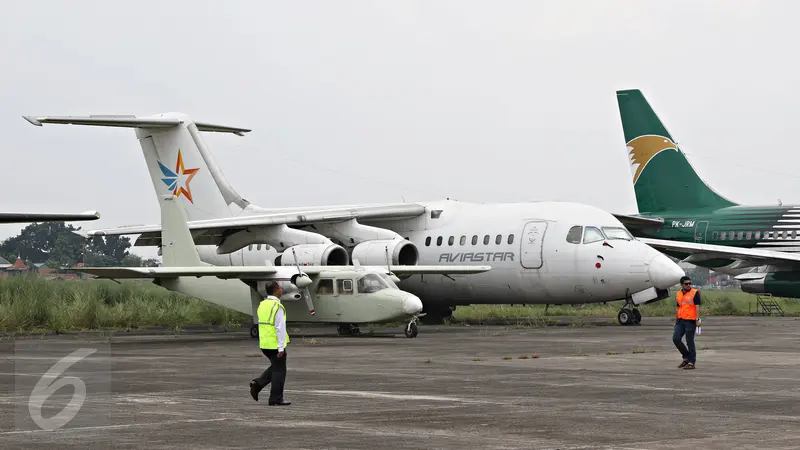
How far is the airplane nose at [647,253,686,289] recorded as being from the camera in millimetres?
27016

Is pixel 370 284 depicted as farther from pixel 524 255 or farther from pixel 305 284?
pixel 524 255

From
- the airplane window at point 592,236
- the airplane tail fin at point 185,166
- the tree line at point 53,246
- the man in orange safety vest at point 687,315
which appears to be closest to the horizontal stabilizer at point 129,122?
the airplane tail fin at point 185,166

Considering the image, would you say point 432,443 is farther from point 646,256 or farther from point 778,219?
point 778,219

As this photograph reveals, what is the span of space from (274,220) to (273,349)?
57.5 ft

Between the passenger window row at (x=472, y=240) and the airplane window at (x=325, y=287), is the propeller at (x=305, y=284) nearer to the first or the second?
the airplane window at (x=325, y=287)

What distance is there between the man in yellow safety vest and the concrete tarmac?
0.59 ft

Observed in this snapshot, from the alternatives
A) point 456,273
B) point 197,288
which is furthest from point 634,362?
point 197,288

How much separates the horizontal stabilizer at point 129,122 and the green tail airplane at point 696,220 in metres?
13.5

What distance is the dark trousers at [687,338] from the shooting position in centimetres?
1656

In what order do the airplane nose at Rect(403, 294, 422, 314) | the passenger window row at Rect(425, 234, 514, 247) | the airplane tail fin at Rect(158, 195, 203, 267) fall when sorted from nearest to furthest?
1. the airplane nose at Rect(403, 294, 422, 314)
2. the airplane tail fin at Rect(158, 195, 203, 267)
3. the passenger window row at Rect(425, 234, 514, 247)

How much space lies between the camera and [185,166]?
3259 cm

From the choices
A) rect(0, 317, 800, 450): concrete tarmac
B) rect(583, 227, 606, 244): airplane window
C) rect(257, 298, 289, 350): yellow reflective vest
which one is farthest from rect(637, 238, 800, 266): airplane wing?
rect(257, 298, 289, 350): yellow reflective vest

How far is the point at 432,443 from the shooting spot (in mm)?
9258

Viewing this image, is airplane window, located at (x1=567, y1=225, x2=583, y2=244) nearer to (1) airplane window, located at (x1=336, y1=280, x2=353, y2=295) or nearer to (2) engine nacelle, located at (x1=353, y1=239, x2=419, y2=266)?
(2) engine nacelle, located at (x1=353, y1=239, x2=419, y2=266)
